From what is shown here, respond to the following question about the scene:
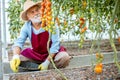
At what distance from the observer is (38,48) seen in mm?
2180

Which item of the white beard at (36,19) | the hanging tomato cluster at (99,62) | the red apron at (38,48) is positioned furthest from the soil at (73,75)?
the hanging tomato cluster at (99,62)

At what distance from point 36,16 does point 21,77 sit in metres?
0.46

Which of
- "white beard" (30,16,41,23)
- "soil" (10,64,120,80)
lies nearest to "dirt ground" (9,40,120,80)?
"soil" (10,64,120,80)

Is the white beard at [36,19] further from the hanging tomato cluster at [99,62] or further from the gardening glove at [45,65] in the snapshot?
the hanging tomato cluster at [99,62]

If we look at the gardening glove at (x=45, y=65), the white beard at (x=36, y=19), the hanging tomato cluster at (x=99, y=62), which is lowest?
the gardening glove at (x=45, y=65)

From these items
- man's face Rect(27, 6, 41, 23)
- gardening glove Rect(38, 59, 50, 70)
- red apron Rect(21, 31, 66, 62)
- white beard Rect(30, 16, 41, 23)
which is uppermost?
man's face Rect(27, 6, 41, 23)

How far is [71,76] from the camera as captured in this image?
6.60 feet

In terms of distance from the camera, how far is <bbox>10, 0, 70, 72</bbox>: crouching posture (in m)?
2.06

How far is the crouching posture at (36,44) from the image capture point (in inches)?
81.2

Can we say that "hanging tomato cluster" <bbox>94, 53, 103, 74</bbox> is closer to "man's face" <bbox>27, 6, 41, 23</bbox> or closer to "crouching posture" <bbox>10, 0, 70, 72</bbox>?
"crouching posture" <bbox>10, 0, 70, 72</bbox>

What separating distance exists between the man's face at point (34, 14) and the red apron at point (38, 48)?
4.7 inches

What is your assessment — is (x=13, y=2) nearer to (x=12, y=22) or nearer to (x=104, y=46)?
(x=12, y=22)

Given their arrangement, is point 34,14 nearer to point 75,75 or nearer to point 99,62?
point 75,75

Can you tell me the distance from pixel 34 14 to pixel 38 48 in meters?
0.26
